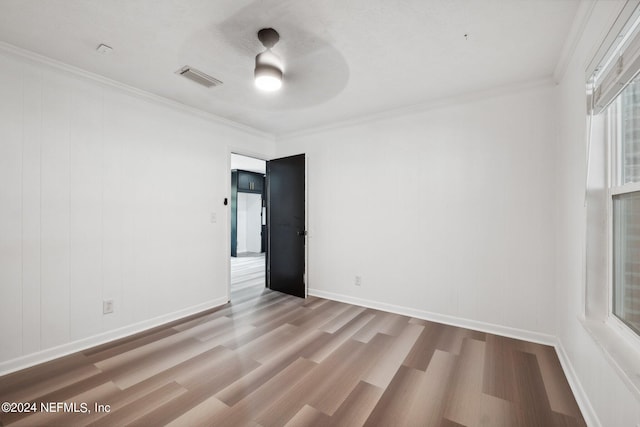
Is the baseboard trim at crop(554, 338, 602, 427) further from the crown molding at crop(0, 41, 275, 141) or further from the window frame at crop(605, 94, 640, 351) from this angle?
the crown molding at crop(0, 41, 275, 141)

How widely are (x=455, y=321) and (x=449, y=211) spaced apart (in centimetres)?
123

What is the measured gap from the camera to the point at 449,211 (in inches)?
122

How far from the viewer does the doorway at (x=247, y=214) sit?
22.8 ft

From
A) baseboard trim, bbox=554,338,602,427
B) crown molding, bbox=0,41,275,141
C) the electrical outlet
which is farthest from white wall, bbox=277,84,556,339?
the electrical outlet

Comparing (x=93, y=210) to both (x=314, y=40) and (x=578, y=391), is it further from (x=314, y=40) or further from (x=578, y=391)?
(x=578, y=391)

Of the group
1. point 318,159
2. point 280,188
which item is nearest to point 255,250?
point 280,188

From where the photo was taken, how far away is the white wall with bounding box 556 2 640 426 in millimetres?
1363

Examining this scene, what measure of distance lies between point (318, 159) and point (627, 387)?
366 centimetres

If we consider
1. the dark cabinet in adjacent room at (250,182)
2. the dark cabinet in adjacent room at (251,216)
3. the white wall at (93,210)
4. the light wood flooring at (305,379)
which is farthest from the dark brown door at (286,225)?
the dark cabinet in adjacent room at (251,216)

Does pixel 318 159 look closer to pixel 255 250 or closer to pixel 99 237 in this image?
pixel 99 237

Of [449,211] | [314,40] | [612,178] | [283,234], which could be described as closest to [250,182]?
[283,234]

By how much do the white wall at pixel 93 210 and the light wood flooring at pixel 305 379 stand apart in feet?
1.24

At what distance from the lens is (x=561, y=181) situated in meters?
2.41

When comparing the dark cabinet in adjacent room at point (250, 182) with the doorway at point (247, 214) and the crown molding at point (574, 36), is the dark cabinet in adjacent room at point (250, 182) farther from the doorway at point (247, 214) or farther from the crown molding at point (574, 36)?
the crown molding at point (574, 36)
